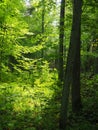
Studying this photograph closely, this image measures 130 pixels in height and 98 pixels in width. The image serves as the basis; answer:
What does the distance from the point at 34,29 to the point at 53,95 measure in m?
21.9

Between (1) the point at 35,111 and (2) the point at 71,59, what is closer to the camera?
(2) the point at 71,59

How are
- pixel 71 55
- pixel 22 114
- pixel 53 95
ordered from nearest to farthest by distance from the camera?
1. pixel 71 55
2. pixel 22 114
3. pixel 53 95

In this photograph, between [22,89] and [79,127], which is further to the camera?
[22,89]

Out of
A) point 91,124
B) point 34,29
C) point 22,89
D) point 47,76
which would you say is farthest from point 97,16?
point 34,29

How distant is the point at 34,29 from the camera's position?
110 feet

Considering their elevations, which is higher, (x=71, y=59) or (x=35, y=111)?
(x=71, y=59)

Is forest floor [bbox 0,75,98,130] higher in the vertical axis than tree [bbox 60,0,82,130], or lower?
lower

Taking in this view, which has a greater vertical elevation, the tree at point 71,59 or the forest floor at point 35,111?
the tree at point 71,59

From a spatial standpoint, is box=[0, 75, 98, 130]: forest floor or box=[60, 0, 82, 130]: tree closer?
box=[60, 0, 82, 130]: tree

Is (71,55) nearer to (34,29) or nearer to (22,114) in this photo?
(22,114)

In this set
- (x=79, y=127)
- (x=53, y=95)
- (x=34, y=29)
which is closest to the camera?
(x=79, y=127)

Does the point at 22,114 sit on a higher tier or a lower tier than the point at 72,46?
lower

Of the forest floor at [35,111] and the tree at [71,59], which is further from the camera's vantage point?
the forest floor at [35,111]

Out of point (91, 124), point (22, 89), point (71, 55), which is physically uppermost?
point (71, 55)
